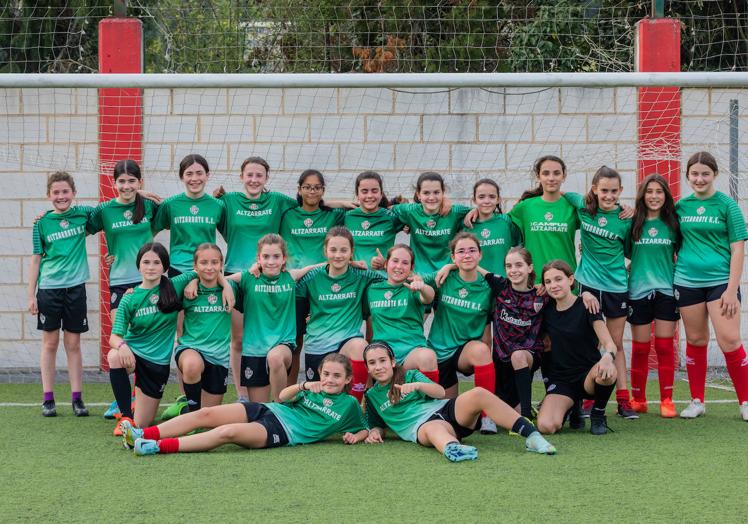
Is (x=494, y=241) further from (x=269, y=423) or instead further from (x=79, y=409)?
(x=79, y=409)

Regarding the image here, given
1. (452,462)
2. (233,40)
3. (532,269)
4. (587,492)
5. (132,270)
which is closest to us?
(587,492)

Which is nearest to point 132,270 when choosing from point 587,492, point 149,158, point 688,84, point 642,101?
point 149,158

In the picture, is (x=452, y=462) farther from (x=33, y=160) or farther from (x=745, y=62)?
(x=745, y=62)

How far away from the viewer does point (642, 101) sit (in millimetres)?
6953

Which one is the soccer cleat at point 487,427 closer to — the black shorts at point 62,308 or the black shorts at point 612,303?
the black shorts at point 612,303

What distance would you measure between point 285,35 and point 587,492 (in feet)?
17.3

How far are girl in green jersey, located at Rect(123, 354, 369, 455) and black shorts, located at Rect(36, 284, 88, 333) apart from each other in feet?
4.34

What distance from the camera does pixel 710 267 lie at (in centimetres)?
513

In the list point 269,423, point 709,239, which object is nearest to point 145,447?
point 269,423

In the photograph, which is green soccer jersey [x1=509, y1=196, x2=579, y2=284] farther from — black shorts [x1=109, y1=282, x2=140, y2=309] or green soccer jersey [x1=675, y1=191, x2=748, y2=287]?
black shorts [x1=109, y1=282, x2=140, y2=309]

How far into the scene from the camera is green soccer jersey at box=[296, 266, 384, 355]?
504cm

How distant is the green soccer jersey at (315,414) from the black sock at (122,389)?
882 mm

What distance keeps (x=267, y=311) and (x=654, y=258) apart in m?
2.17

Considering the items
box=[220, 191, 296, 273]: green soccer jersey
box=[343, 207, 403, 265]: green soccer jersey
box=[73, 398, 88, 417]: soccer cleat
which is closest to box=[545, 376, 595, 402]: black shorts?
box=[343, 207, 403, 265]: green soccer jersey
